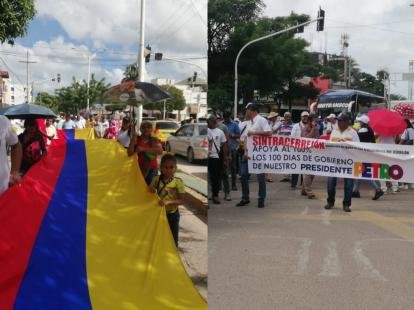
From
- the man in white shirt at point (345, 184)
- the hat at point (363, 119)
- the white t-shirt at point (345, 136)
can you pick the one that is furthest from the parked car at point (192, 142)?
the man in white shirt at point (345, 184)

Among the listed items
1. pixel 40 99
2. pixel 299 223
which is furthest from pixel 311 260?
pixel 40 99

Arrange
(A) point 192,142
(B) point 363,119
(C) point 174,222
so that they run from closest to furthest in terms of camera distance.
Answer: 1. (A) point 192,142
2. (C) point 174,222
3. (B) point 363,119

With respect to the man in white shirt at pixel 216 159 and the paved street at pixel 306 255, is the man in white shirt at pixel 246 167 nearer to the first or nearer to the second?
the paved street at pixel 306 255

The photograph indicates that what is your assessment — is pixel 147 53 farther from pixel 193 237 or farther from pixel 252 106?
pixel 193 237

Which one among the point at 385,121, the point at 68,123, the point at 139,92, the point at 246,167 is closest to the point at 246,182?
the point at 246,167

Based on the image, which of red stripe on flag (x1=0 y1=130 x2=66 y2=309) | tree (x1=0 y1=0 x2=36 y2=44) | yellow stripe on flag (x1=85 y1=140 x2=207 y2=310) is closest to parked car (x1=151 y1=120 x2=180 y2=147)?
yellow stripe on flag (x1=85 y1=140 x2=207 y2=310)

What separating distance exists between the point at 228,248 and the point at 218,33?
174cm

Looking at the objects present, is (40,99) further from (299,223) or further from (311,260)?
(299,223)

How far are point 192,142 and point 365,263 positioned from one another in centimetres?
183

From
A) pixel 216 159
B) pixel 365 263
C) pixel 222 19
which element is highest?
pixel 222 19

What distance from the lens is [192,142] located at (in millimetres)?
2289

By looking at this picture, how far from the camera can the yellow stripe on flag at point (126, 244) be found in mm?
2379

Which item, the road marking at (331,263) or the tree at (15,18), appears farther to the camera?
the road marking at (331,263)

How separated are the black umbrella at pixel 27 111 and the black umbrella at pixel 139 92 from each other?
822 millimetres
